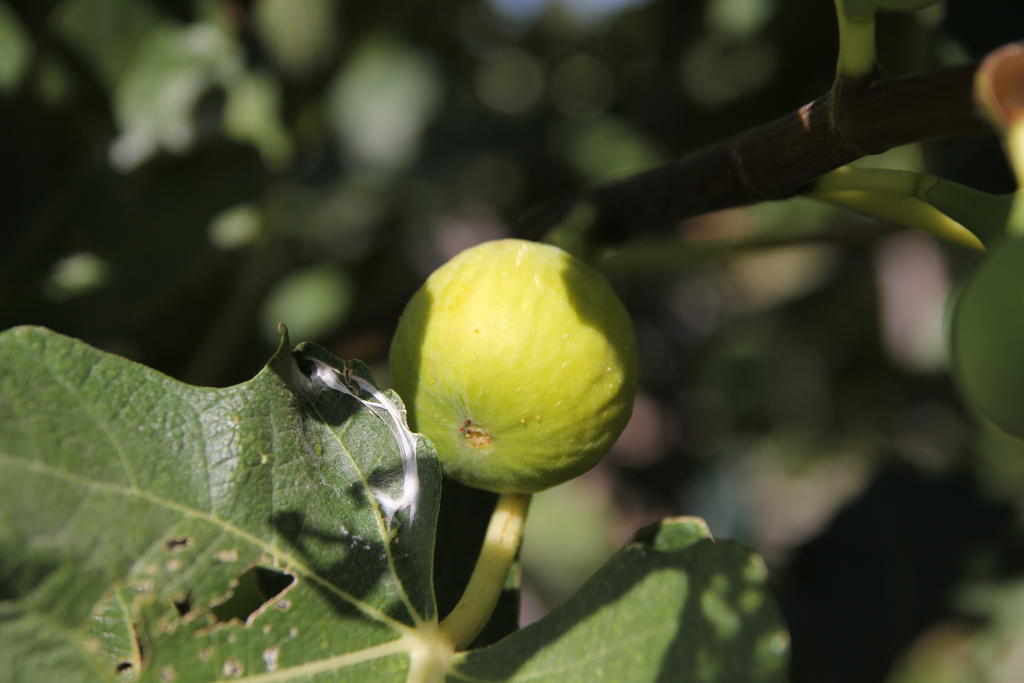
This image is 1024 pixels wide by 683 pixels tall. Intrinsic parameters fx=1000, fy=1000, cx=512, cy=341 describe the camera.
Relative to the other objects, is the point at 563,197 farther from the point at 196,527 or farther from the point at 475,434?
the point at 196,527

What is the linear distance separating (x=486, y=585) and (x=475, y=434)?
0.44 ft

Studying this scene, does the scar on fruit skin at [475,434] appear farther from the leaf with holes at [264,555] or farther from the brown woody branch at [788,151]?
the brown woody branch at [788,151]

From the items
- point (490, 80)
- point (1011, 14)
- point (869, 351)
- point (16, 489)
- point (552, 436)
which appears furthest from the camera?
point (869, 351)

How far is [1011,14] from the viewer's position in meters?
1.26

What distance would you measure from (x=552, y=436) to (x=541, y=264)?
5.7 inches

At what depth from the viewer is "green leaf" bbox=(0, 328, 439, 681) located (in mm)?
735

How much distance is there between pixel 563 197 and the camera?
125 centimetres

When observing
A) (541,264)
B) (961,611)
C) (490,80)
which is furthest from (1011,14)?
(490,80)

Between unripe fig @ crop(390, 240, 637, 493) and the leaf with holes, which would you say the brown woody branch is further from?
the leaf with holes

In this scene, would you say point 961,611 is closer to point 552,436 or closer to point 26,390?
point 552,436

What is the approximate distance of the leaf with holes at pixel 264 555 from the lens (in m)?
0.74

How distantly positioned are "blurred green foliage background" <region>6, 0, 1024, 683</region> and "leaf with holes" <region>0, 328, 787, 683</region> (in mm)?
703

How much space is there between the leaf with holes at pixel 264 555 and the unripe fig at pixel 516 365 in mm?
43

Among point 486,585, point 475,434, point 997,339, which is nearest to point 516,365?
point 475,434
